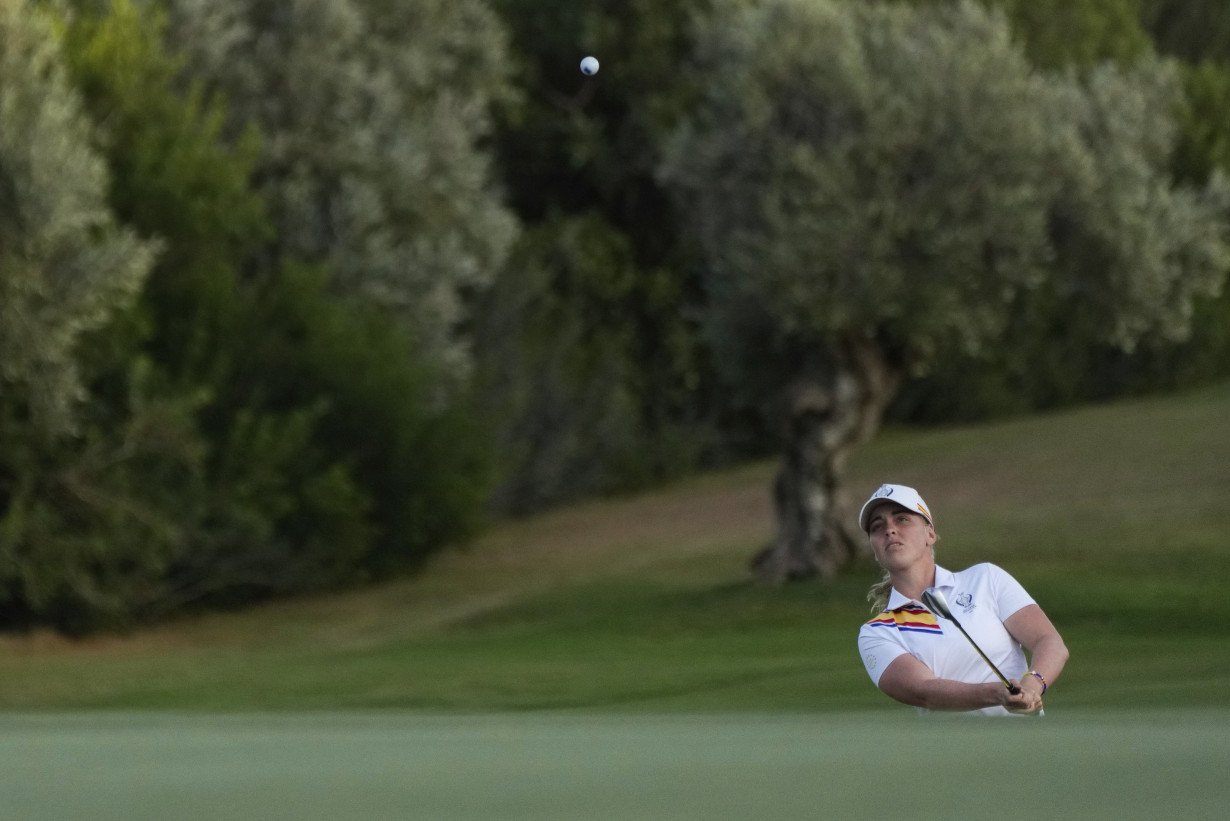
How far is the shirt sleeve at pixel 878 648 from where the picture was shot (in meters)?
5.57

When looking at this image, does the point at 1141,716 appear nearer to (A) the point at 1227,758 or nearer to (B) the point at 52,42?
(A) the point at 1227,758

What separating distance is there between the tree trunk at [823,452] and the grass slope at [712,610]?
52 centimetres

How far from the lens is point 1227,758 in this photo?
411 cm

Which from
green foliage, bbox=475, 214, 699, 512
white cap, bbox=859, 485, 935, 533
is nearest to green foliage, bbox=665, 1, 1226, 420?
green foliage, bbox=475, 214, 699, 512

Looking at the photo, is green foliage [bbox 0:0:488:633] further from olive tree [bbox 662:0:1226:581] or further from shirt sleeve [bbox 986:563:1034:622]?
shirt sleeve [bbox 986:563:1034:622]

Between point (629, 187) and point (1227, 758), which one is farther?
point (629, 187)

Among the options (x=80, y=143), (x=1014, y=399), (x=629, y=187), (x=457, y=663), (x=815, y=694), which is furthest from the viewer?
(x=1014, y=399)

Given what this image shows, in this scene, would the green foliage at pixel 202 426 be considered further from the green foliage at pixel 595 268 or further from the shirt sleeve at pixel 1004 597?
the shirt sleeve at pixel 1004 597

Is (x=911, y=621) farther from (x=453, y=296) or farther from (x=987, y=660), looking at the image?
(x=453, y=296)

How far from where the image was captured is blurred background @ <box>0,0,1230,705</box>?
21.6 m

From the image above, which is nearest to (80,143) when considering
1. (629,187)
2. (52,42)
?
(52,42)

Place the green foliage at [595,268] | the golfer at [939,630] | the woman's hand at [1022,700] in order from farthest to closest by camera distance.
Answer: the green foliage at [595,268]
the golfer at [939,630]
the woman's hand at [1022,700]

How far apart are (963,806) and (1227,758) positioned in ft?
2.38

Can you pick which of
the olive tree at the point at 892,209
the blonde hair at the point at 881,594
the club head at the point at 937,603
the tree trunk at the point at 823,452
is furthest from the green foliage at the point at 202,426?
the club head at the point at 937,603
